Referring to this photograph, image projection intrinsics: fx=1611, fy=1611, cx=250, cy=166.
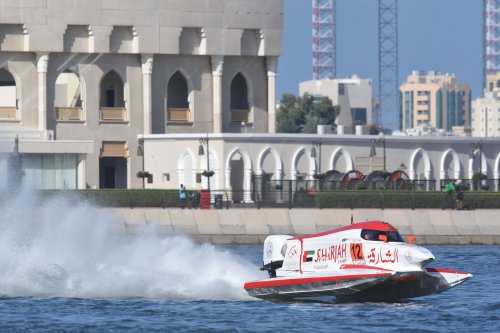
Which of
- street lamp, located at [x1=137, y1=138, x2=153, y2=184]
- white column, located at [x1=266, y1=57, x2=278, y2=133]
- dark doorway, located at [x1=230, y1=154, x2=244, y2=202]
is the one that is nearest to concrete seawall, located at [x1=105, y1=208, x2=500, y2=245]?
street lamp, located at [x1=137, y1=138, x2=153, y2=184]

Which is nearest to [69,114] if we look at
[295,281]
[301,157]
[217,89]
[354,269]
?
[217,89]

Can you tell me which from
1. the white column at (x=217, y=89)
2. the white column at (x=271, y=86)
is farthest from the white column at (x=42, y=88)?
the white column at (x=271, y=86)

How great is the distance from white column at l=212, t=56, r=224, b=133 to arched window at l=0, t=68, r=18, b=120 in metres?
11.8

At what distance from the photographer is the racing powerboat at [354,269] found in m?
41.8

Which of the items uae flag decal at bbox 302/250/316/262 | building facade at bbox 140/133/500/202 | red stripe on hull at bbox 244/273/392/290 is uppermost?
building facade at bbox 140/133/500/202

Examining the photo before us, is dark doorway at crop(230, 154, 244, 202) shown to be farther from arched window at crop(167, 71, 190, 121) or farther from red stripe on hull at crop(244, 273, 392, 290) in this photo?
red stripe on hull at crop(244, 273, 392, 290)

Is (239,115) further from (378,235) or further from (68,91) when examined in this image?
(378,235)

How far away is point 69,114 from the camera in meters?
92.9

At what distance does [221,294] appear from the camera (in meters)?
44.5

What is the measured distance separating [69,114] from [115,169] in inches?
181

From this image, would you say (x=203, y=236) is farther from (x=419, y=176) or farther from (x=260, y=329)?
(x=260, y=329)

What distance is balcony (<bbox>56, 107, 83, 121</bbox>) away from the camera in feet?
304

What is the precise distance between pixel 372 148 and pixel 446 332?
168 ft

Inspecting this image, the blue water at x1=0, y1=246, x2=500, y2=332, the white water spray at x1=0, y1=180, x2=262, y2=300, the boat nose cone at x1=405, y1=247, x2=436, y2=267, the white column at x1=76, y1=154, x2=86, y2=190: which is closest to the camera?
the blue water at x1=0, y1=246, x2=500, y2=332
